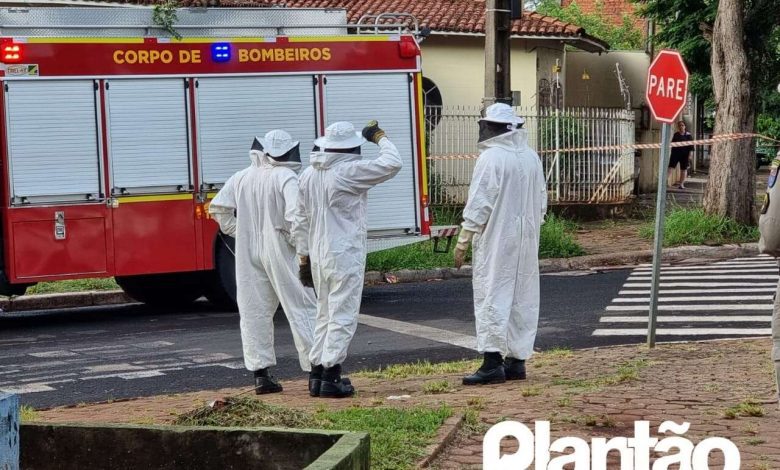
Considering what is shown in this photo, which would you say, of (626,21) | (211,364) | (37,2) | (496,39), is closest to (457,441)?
(211,364)

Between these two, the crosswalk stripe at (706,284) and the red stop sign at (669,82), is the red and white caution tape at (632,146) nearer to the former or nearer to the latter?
the crosswalk stripe at (706,284)

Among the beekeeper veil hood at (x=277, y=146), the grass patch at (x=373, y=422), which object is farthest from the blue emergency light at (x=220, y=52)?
the grass patch at (x=373, y=422)

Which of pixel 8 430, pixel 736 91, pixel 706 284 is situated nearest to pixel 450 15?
pixel 736 91

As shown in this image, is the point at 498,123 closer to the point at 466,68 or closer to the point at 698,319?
the point at 698,319

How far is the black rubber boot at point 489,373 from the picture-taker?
31.1ft

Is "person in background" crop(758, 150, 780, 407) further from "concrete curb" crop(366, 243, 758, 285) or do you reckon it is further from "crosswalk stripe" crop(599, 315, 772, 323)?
"concrete curb" crop(366, 243, 758, 285)

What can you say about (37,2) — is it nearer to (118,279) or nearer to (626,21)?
(118,279)

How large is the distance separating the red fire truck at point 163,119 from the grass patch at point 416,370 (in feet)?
13.8

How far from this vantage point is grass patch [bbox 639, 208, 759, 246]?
832 inches

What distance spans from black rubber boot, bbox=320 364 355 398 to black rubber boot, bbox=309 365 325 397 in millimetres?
66

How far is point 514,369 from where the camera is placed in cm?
968

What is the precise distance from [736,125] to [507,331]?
42.7 ft

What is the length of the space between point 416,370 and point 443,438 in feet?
10.3

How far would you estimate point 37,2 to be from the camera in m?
23.3
